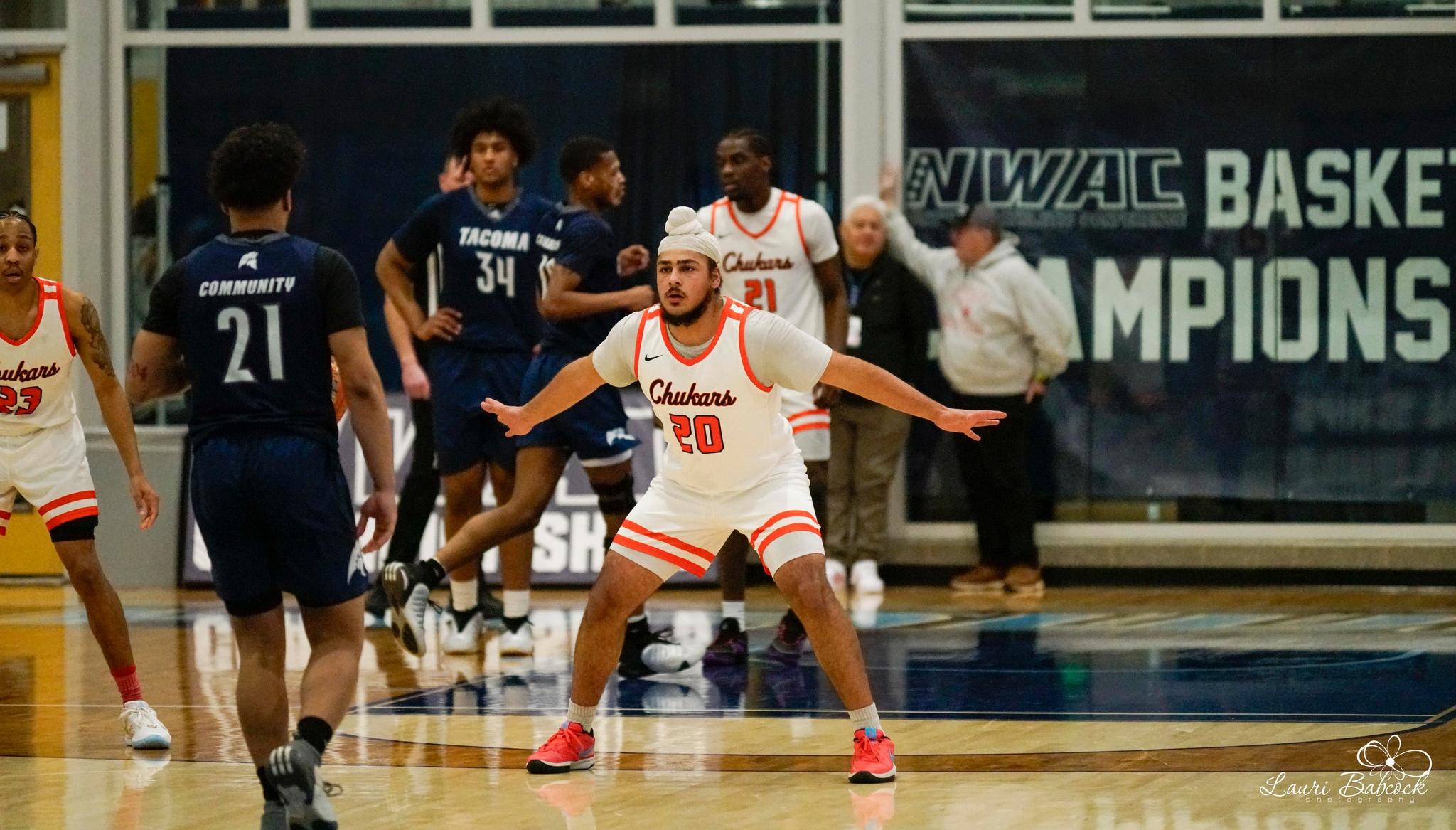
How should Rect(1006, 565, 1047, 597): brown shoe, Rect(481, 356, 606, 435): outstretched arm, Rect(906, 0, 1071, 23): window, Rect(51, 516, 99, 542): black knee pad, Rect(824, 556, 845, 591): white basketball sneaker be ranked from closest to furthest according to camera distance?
Rect(481, 356, 606, 435): outstretched arm, Rect(51, 516, 99, 542): black knee pad, Rect(824, 556, 845, 591): white basketball sneaker, Rect(1006, 565, 1047, 597): brown shoe, Rect(906, 0, 1071, 23): window

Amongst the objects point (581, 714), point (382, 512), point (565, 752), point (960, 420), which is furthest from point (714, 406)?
point (382, 512)

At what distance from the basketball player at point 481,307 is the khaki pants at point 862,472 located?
3.16 m

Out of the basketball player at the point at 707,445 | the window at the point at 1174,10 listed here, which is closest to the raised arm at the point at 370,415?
the basketball player at the point at 707,445

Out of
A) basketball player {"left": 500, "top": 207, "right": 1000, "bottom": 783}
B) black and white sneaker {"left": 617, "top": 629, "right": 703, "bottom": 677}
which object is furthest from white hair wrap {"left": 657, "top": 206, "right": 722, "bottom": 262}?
black and white sneaker {"left": 617, "top": 629, "right": 703, "bottom": 677}

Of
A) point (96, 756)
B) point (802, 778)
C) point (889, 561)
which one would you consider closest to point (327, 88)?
point (889, 561)

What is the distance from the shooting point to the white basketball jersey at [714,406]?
6047mm

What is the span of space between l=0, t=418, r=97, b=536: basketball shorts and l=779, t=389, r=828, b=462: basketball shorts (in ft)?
9.91

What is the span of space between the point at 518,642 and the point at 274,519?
370 cm

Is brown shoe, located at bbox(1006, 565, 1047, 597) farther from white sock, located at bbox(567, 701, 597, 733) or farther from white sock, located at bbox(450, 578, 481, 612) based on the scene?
white sock, located at bbox(567, 701, 597, 733)

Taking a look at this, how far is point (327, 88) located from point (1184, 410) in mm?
5522

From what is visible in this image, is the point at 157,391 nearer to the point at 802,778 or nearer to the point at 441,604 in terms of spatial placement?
the point at 802,778

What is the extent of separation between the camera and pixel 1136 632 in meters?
9.43

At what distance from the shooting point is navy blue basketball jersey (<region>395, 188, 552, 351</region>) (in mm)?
8688

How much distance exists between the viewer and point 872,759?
579 cm
